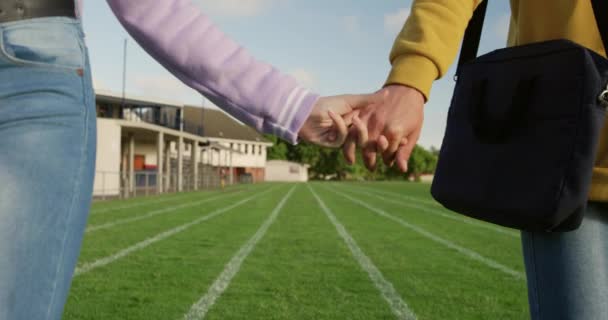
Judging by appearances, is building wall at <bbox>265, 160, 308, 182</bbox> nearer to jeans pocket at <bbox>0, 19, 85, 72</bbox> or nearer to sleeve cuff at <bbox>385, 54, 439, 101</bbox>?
sleeve cuff at <bbox>385, 54, 439, 101</bbox>

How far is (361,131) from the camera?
2.02 metres

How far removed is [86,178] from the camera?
1.54 m

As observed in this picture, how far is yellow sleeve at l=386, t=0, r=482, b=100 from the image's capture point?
7.04ft

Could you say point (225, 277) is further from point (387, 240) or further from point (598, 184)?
point (598, 184)

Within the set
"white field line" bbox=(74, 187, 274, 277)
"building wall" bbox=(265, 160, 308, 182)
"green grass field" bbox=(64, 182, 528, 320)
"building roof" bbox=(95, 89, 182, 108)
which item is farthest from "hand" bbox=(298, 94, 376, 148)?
"building wall" bbox=(265, 160, 308, 182)

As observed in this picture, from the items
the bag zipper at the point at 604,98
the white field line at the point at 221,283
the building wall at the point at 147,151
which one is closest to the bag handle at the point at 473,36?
the bag zipper at the point at 604,98

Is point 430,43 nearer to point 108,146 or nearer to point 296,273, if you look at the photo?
point 296,273

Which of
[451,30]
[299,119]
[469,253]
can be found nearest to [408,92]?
[451,30]

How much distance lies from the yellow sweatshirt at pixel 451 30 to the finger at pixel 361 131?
244mm

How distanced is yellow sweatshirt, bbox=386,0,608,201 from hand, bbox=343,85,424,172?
0.05 meters

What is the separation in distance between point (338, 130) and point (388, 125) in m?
0.23

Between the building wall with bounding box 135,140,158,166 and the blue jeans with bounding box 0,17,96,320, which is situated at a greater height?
the building wall with bounding box 135,140,158,166

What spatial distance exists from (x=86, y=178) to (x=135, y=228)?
1213 cm

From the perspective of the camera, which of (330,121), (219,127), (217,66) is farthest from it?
(219,127)
